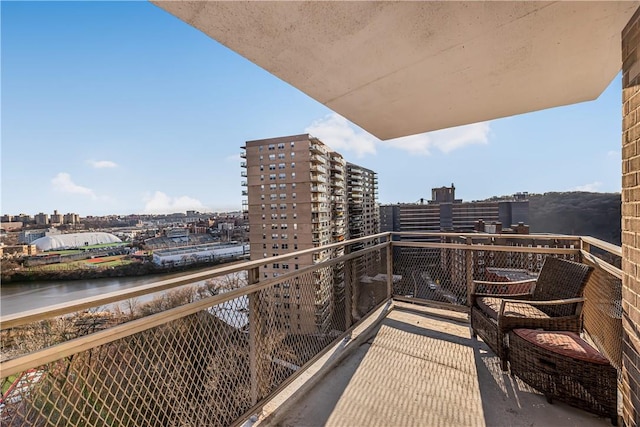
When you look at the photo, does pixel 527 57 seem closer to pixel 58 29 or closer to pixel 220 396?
pixel 220 396

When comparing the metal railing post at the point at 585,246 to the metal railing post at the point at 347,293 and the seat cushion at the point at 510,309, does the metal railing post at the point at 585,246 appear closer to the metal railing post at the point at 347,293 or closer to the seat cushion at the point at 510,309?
the seat cushion at the point at 510,309

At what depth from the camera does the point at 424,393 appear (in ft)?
6.41

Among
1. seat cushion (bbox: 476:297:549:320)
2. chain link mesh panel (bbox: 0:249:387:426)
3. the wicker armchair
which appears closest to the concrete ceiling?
chain link mesh panel (bbox: 0:249:387:426)

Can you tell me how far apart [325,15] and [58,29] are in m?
14.0

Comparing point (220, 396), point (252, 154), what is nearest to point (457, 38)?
point (220, 396)

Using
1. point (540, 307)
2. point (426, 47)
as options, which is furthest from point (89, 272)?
point (540, 307)

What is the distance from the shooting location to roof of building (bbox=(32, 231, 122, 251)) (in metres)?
14.7

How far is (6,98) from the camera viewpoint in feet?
45.5

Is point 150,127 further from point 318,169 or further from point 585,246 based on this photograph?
point 585,246

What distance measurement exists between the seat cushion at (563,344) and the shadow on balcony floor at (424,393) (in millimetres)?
385

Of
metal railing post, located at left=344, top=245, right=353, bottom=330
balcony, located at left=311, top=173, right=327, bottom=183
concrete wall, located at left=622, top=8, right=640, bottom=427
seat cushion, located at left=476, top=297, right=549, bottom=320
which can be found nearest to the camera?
concrete wall, located at left=622, top=8, right=640, bottom=427

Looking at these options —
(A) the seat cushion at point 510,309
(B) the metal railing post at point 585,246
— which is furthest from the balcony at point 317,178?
(A) the seat cushion at point 510,309

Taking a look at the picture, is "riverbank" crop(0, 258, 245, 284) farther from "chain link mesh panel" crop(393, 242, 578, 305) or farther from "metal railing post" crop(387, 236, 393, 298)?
"chain link mesh panel" crop(393, 242, 578, 305)

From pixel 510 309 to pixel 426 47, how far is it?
7.28ft
